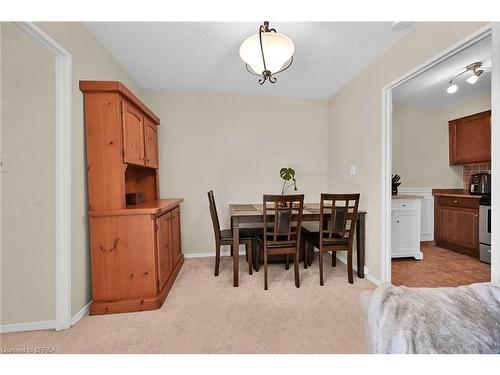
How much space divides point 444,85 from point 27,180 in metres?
4.53

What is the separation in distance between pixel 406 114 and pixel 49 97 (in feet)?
14.9

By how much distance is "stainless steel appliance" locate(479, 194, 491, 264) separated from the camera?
2758mm

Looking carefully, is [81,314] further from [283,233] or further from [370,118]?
[370,118]

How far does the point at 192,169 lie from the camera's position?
10.2 ft

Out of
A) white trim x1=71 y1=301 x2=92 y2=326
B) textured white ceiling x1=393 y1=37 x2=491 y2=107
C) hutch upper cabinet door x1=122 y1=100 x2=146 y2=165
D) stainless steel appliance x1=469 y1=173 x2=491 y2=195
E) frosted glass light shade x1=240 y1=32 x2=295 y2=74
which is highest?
textured white ceiling x1=393 y1=37 x2=491 y2=107

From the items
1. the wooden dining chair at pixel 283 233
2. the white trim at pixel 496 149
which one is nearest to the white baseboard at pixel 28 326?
the wooden dining chair at pixel 283 233

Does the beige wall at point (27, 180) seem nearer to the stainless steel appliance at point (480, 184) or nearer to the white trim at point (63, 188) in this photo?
the white trim at point (63, 188)

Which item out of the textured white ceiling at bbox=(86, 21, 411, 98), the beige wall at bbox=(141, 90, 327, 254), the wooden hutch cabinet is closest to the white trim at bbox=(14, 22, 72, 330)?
the wooden hutch cabinet

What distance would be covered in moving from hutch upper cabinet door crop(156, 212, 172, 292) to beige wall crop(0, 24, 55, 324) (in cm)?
71

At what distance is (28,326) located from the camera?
60.9 inches

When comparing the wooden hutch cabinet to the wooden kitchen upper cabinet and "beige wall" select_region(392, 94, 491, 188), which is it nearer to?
"beige wall" select_region(392, 94, 491, 188)
